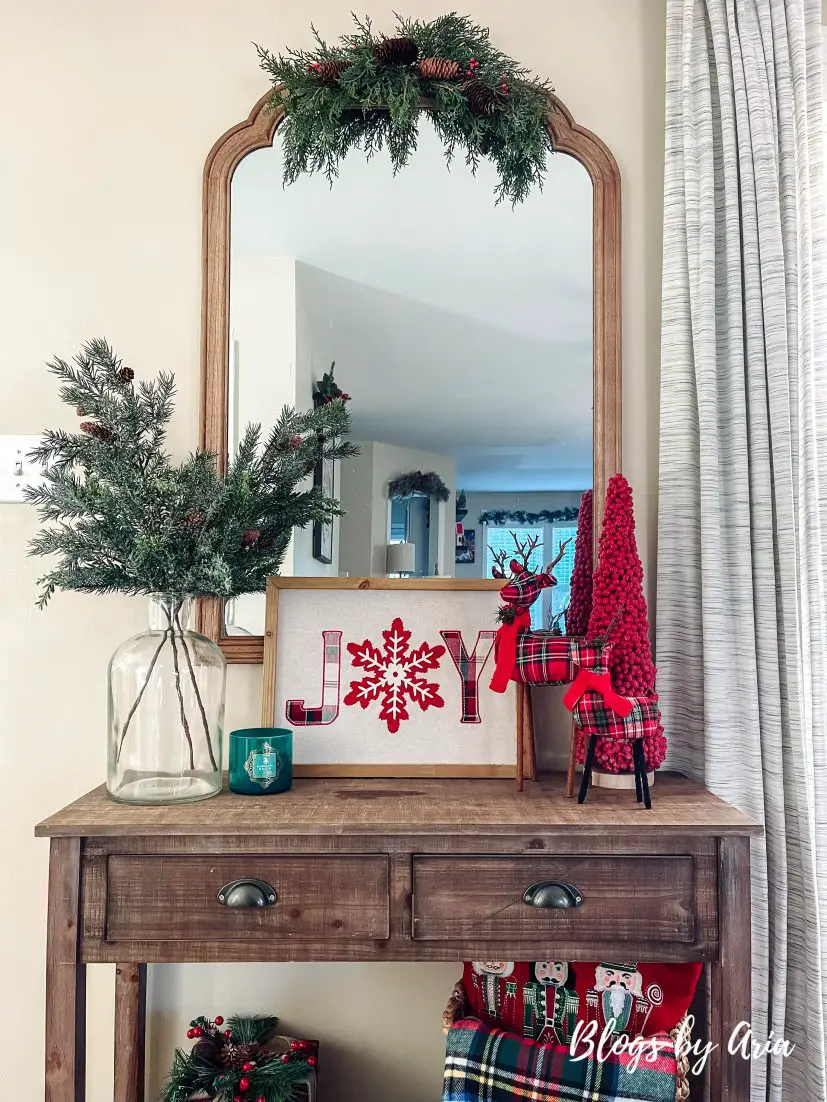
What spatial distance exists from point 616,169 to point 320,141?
578 mm

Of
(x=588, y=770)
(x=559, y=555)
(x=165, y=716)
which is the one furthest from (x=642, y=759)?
(x=165, y=716)

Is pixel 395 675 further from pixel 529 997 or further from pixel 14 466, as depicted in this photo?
pixel 14 466

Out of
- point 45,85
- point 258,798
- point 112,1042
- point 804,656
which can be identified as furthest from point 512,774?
point 45,85

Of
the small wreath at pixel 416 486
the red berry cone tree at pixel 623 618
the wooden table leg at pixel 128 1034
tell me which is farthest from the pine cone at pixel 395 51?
the wooden table leg at pixel 128 1034

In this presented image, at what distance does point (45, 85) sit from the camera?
5.53 feet

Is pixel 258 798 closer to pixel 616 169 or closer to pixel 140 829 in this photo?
pixel 140 829

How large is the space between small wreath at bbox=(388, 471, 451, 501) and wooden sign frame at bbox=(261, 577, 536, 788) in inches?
6.4

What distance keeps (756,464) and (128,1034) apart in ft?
5.07

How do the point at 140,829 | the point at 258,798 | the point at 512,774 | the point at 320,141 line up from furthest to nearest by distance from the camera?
the point at 320,141 < the point at 512,774 < the point at 258,798 < the point at 140,829

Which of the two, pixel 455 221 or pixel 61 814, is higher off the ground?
pixel 455 221

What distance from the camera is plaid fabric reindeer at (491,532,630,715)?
1.32 metres

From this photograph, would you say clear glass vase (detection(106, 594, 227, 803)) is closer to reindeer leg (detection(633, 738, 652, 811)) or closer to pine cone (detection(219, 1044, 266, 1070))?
pine cone (detection(219, 1044, 266, 1070))

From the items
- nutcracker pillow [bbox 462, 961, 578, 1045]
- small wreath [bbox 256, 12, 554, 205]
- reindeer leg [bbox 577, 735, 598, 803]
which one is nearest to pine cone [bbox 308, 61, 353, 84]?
small wreath [bbox 256, 12, 554, 205]

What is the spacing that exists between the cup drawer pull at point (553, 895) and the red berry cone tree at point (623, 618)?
24 centimetres
